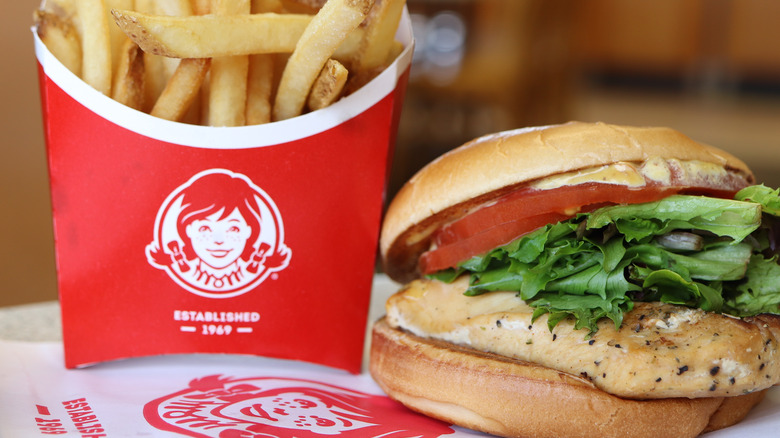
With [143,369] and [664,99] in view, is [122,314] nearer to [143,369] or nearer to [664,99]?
[143,369]

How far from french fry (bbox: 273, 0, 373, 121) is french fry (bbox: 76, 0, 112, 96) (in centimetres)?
36

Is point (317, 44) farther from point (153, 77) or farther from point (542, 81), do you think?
point (542, 81)

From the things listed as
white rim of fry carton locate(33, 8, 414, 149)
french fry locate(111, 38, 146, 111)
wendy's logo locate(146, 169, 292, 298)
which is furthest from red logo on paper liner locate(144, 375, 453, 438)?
french fry locate(111, 38, 146, 111)

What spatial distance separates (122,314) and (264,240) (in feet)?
1.23

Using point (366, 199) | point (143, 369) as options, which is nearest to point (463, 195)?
point (366, 199)

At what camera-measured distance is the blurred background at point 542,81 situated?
200 inches

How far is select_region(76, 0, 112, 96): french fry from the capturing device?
5.20 feet

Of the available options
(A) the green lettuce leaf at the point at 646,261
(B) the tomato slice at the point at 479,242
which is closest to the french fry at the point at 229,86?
(B) the tomato slice at the point at 479,242

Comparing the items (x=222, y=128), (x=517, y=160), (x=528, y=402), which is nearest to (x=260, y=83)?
(x=222, y=128)

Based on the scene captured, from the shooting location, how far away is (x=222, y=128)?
1664mm

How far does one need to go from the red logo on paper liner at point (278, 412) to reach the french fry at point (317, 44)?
24.6 inches

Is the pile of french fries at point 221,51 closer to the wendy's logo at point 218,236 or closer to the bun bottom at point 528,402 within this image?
the wendy's logo at point 218,236

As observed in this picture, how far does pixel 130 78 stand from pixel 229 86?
20cm

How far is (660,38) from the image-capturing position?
30.6 ft
